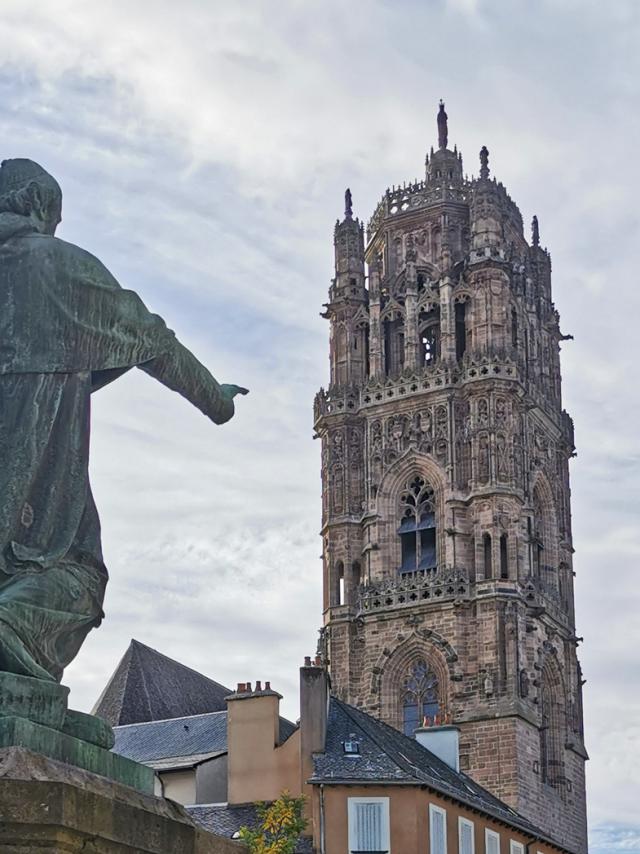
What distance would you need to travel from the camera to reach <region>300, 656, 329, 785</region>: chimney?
35281 mm

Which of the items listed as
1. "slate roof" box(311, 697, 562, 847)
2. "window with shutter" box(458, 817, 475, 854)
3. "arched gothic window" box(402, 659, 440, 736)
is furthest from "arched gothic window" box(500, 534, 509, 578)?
"window with shutter" box(458, 817, 475, 854)

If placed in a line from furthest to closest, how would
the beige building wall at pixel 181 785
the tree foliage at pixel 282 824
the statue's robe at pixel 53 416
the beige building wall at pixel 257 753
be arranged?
the beige building wall at pixel 181 785 < the beige building wall at pixel 257 753 < the tree foliage at pixel 282 824 < the statue's robe at pixel 53 416

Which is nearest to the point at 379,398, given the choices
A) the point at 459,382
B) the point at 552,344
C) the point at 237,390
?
the point at 459,382

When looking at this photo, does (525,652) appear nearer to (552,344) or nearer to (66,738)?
(552,344)

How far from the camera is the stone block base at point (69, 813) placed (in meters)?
4.82

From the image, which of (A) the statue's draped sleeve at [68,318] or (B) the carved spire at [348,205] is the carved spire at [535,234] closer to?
(B) the carved spire at [348,205]

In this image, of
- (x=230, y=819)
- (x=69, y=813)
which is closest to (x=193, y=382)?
(x=69, y=813)

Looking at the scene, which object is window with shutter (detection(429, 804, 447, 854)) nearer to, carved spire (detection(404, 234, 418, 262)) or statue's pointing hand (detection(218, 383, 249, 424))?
statue's pointing hand (detection(218, 383, 249, 424))

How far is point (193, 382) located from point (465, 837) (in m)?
31.4

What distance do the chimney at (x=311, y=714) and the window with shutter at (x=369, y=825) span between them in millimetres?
1275

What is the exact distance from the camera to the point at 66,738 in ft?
17.2

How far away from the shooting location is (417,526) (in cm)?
6781

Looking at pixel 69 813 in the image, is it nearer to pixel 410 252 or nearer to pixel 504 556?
pixel 504 556

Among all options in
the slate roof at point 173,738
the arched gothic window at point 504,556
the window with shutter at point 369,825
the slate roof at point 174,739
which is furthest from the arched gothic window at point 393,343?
the window with shutter at point 369,825
